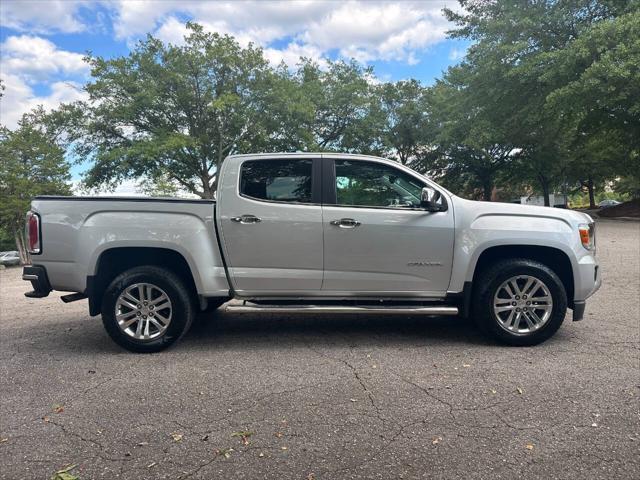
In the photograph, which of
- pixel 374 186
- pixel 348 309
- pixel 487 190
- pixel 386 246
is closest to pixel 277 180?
pixel 374 186

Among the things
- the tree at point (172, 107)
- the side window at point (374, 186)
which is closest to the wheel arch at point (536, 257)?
the side window at point (374, 186)

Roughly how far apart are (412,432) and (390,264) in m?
1.91

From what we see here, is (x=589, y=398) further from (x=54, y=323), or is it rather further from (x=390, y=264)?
(x=54, y=323)

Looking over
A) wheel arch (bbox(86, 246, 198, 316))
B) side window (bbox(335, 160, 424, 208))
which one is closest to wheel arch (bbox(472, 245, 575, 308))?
side window (bbox(335, 160, 424, 208))

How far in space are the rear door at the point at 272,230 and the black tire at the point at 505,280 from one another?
5.37 ft

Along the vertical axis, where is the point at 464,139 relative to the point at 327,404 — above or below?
above

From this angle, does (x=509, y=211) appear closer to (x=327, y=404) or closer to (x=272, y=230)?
(x=272, y=230)

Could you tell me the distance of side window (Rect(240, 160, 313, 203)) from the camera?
4715 millimetres

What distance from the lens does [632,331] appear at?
5.04m

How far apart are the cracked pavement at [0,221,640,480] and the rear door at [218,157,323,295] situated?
70 centimetres

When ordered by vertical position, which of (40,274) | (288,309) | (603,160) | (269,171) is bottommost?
(288,309)

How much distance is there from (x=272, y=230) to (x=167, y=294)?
3.90 ft

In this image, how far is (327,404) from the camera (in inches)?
133

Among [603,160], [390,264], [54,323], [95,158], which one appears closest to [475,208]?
[390,264]
